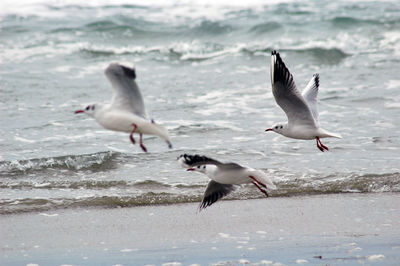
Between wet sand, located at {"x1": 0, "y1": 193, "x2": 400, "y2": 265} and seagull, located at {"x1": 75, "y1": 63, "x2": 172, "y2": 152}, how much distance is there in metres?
1.17

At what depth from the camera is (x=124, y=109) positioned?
519cm

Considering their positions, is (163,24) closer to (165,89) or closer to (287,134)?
(165,89)

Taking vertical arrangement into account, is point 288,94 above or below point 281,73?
below

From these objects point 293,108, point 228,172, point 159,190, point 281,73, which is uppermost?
→ point 281,73

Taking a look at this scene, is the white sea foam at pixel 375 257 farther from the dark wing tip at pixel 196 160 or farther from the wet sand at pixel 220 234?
the dark wing tip at pixel 196 160

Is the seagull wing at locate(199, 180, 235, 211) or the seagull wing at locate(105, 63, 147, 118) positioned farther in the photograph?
the seagull wing at locate(199, 180, 235, 211)

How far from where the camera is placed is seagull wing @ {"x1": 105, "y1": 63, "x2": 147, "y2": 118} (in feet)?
16.9

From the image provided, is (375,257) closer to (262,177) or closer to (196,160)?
(262,177)

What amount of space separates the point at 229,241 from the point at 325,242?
85 cm

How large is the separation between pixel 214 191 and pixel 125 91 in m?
1.56

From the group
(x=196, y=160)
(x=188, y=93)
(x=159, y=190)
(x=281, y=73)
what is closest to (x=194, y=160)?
(x=196, y=160)

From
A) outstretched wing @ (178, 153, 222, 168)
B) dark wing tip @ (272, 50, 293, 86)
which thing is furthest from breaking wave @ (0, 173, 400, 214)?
outstretched wing @ (178, 153, 222, 168)

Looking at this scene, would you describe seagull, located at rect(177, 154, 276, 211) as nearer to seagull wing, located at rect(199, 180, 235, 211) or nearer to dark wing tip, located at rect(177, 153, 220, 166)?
dark wing tip, located at rect(177, 153, 220, 166)

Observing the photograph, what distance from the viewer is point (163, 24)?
2103 cm
